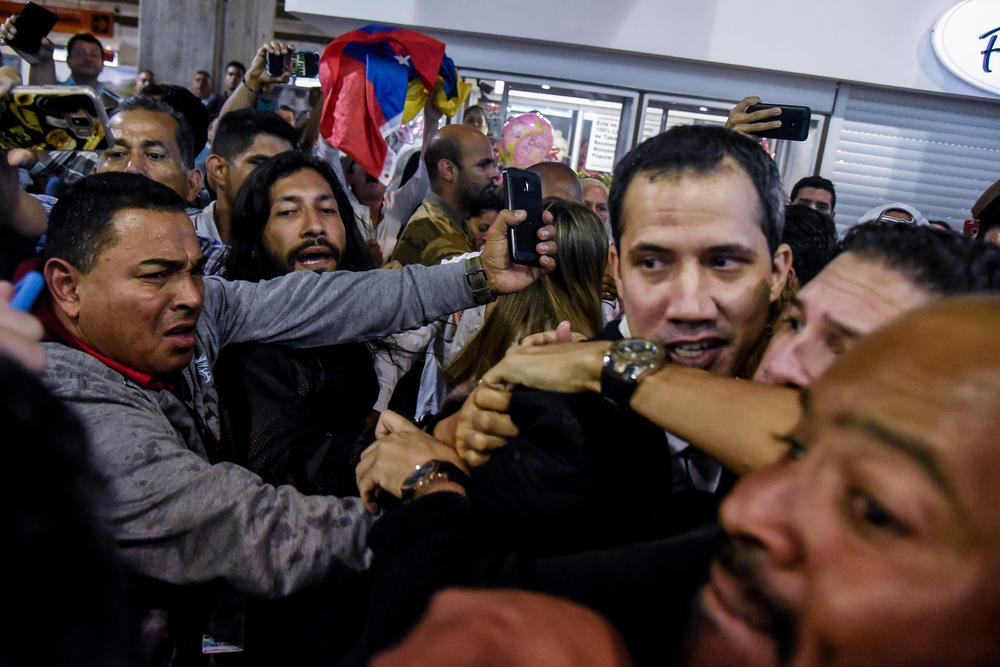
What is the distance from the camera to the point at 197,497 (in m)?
1.49

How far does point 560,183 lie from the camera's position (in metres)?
4.19

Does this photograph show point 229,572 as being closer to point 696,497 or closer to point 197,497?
point 197,497

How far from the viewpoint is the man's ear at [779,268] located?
156 centimetres

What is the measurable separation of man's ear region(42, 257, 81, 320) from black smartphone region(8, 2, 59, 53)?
202 cm

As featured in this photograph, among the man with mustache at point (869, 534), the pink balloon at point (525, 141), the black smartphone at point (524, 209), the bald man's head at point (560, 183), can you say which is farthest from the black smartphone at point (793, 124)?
the pink balloon at point (525, 141)

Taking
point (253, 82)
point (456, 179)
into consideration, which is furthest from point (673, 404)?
point (253, 82)

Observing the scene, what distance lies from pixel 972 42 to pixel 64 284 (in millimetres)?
8097

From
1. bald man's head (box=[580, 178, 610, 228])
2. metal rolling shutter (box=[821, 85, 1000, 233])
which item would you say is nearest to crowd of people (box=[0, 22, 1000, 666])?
bald man's head (box=[580, 178, 610, 228])

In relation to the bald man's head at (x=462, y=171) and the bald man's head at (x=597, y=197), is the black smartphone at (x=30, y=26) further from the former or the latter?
the bald man's head at (x=597, y=197)

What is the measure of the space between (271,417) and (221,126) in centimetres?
251

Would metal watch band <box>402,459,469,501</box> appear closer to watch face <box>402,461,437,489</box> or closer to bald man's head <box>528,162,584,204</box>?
watch face <box>402,461,437,489</box>

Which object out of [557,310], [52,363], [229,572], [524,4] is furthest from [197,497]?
[524,4]

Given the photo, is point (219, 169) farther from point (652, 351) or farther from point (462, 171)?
point (652, 351)

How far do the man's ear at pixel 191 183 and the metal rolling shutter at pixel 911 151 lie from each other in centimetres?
633
